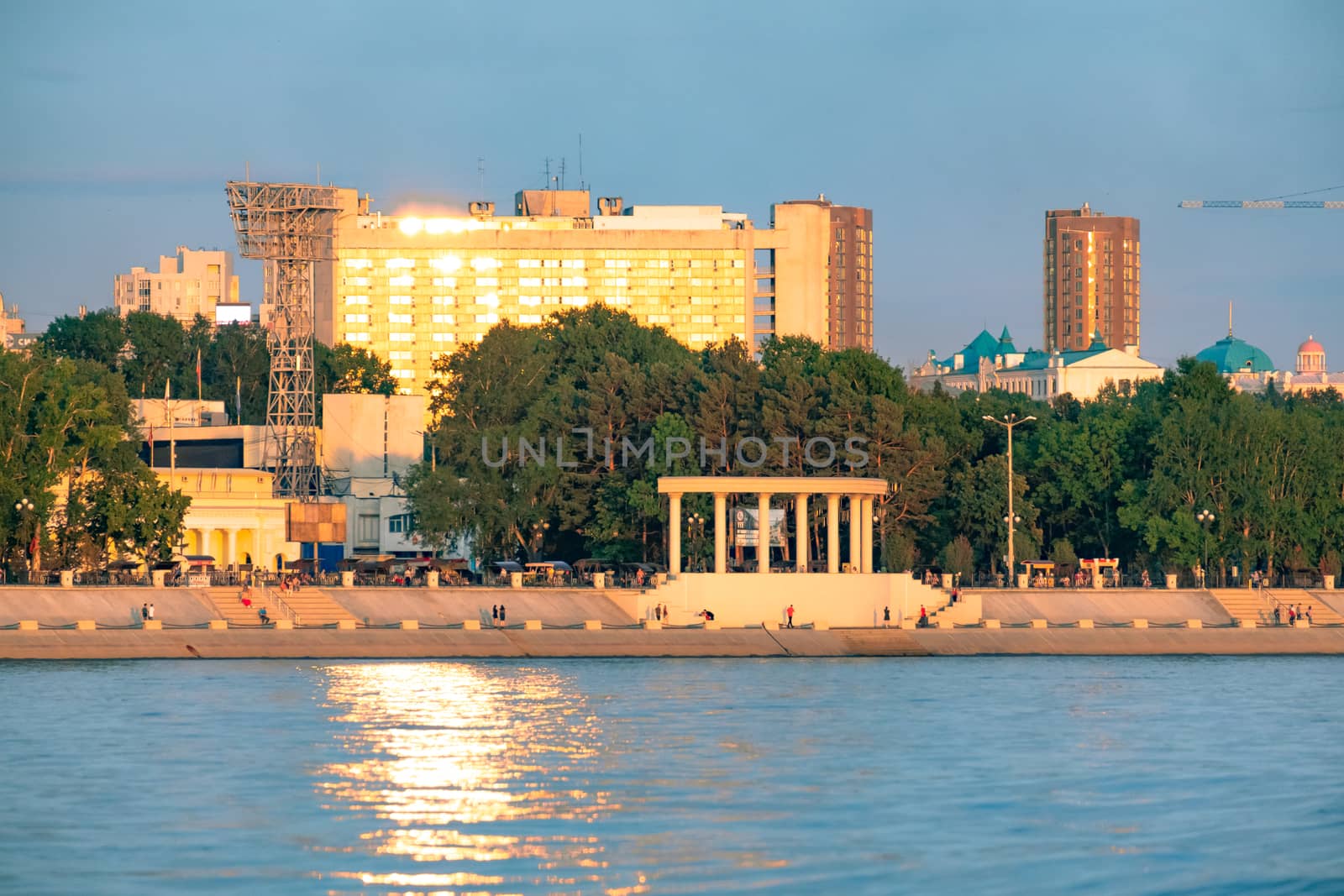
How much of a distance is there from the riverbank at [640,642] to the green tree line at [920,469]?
12120 mm

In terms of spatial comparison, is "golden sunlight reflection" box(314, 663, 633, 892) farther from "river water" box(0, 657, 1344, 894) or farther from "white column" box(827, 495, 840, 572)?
"white column" box(827, 495, 840, 572)

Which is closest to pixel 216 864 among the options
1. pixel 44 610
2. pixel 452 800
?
pixel 452 800

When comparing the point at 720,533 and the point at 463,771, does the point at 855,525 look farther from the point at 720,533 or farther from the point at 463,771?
the point at 463,771

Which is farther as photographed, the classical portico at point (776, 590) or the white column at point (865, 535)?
the white column at point (865, 535)

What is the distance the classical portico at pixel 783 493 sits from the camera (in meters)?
86.6

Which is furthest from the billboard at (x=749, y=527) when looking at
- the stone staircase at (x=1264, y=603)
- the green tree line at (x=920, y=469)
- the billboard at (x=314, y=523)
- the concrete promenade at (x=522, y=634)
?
the billboard at (x=314, y=523)

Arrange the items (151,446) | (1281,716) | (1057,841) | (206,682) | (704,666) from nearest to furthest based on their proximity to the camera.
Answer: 1. (1057,841)
2. (1281,716)
3. (206,682)
4. (704,666)
5. (151,446)

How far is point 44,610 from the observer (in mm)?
79812

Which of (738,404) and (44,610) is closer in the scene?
(44,610)

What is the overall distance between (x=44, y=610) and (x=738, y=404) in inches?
1510

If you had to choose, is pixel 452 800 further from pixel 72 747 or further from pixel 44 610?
pixel 44 610

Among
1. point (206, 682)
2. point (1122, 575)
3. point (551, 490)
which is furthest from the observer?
point (551, 490)

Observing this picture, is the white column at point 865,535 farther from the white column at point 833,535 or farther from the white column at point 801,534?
the white column at point 801,534

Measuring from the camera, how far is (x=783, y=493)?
288ft
